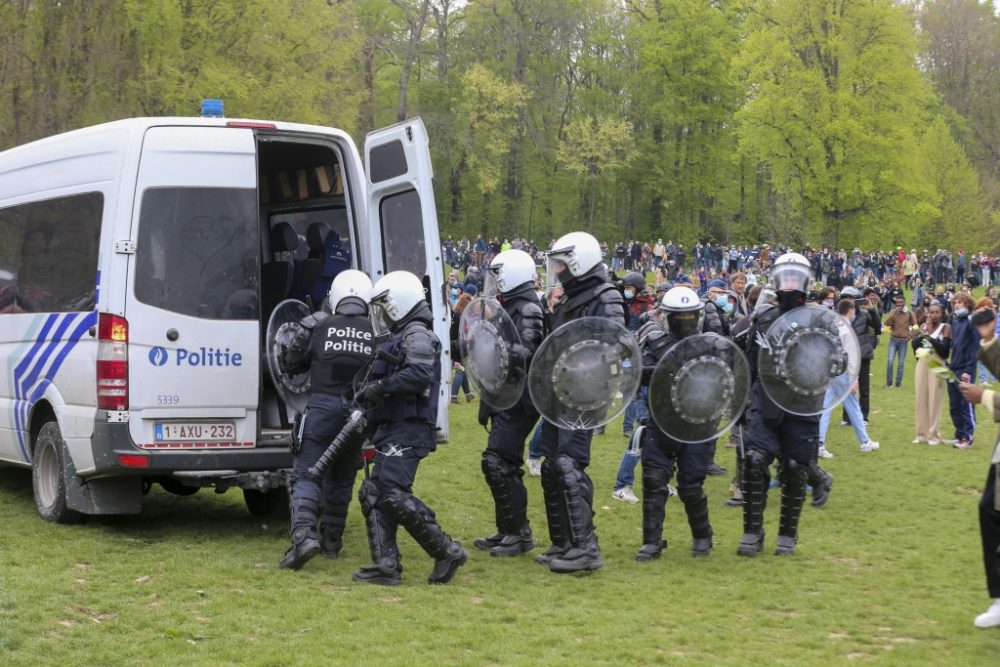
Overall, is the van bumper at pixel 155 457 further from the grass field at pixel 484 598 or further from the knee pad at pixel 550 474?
the knee pad at pixel 550 474

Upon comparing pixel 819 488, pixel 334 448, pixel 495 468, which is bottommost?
pixel 819 488

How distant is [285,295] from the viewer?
32.3 feet

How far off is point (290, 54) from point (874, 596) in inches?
1159

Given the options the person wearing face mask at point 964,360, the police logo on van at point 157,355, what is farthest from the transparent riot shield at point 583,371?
the person wearing face mask at point 964,360

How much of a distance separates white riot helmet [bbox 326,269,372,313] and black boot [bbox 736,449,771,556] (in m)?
2.91

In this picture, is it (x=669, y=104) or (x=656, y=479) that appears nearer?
(x=656, y=479)

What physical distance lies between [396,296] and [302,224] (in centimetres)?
307

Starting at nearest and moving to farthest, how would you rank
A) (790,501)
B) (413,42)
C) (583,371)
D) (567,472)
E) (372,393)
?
(372,393) → (583,371) → (567,472) → (790,501) → (413,42)

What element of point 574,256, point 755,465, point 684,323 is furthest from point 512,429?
point 755,465

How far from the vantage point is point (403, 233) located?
9.02 metres

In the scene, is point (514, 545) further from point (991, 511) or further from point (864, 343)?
point (864, 343)

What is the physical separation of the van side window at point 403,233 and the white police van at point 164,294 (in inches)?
0.5

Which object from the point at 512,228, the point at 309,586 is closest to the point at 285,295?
the point at 309,586

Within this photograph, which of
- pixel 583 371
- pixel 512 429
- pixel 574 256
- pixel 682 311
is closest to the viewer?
pixel 583 371
